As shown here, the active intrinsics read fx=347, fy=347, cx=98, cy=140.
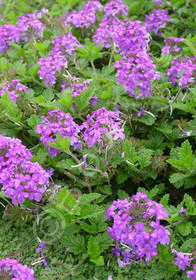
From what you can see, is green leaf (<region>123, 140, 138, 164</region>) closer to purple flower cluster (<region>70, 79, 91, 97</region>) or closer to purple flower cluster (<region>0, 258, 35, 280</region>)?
purple flower cluster (<region>70, 79, 91, 97</region>)

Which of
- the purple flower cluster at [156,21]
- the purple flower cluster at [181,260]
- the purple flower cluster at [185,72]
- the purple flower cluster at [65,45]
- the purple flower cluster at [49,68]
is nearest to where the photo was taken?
the purple flower cluster at [181,260]

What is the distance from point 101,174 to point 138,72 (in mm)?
742

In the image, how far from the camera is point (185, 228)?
2.09 metres

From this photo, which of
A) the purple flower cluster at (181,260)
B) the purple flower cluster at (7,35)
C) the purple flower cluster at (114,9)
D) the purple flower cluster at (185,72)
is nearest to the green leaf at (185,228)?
the purple flower cluster at (181,260)

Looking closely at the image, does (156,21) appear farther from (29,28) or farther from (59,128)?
(59,128)

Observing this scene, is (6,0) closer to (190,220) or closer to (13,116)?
(13,116)

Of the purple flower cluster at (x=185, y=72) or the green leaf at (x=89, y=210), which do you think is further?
the purple flower cluster at (x=185, y=72)

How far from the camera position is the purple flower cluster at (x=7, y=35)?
3482mm

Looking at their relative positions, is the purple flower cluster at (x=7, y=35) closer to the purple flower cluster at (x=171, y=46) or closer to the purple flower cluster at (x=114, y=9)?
the purple flower cluster at (x=114, y=9)

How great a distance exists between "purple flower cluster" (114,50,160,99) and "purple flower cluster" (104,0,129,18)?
1.18 meters

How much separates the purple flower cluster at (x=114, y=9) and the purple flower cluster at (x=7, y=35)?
36.0 inches

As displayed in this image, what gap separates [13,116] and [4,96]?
0.20m

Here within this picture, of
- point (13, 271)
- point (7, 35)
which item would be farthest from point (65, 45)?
point (13, 271)

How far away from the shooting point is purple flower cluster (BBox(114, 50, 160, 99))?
235cm
